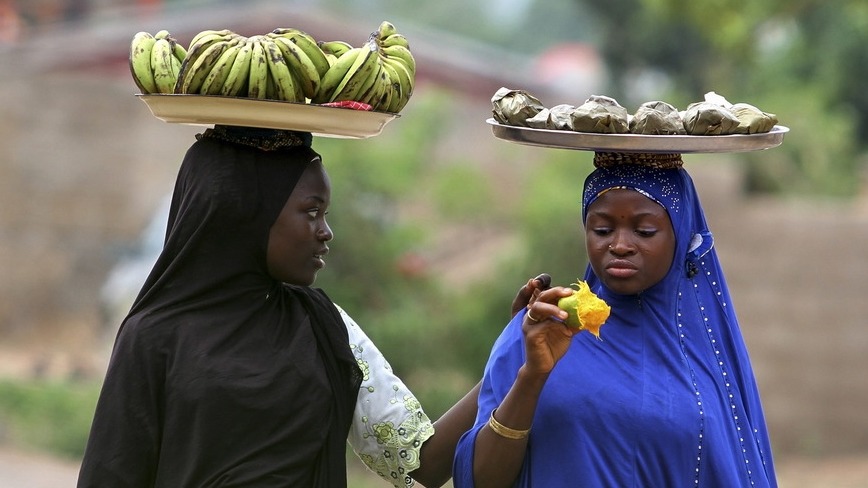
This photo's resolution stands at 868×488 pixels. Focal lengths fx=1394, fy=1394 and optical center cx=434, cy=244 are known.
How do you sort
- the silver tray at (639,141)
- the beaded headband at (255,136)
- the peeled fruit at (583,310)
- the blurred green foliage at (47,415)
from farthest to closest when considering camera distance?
the blurred green foliage at (47,415), the beaded headband at (255,136), the silver tray at (639,141), the peeled fruit at (583,310)

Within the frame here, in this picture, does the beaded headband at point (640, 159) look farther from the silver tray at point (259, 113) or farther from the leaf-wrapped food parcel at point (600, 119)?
the silver tray at point (259, 113)

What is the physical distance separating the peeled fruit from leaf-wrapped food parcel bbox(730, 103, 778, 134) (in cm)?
60

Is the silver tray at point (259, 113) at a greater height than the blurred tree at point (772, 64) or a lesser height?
lesser

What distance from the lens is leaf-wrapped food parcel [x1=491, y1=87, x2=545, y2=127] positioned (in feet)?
11.8

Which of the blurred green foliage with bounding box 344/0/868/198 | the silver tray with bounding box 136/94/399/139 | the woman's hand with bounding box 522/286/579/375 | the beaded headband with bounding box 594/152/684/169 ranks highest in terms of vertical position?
the blurred green foliage with bounding box 344/0/868/198

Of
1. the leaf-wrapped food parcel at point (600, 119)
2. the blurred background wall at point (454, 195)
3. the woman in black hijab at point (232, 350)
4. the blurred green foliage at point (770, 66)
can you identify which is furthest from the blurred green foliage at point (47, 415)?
the leaf-wrapped food parcel at point (600, 119)

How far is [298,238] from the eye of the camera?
12.0 ft

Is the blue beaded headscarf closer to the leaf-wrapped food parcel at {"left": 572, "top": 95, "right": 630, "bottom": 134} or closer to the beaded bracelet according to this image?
the leaf-wrapped food parcel at {"left": 572, "top": 95, "right": 630, "bottom": 134}

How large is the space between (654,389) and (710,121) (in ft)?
2.30

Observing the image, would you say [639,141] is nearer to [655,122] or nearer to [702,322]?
[655,122]

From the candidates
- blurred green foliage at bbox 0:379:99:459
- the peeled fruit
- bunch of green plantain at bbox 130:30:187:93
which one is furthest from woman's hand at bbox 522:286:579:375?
blurred green foliage at bbox 0:379:99:459

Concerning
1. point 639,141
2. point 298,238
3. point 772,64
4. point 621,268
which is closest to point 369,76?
point 298,238

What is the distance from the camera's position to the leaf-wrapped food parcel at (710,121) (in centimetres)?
348

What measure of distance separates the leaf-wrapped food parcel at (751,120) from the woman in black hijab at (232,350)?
683 millimetres
